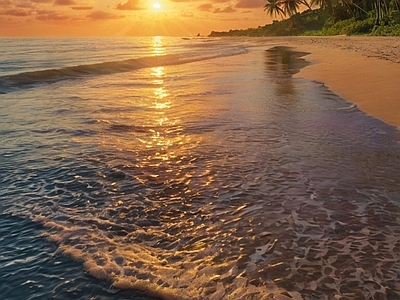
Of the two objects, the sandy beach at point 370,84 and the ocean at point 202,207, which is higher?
the sandy beach at point 370,84

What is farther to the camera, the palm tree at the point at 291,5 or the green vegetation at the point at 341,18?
the palm tree at the point at 291,5

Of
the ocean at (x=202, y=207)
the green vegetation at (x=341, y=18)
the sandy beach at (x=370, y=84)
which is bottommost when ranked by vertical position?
the ocean at (x=202, y=207)

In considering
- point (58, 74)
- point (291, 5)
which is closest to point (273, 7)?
point (291, 5)

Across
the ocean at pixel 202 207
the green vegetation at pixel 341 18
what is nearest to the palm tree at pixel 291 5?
the green vegetation at pixel 341 18

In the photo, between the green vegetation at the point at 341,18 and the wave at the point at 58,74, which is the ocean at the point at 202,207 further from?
the green vegetation at the point at 341,18

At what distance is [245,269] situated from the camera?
3.26 meters

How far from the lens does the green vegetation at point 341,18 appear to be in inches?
2018

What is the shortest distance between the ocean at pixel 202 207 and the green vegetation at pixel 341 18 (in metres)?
44.6

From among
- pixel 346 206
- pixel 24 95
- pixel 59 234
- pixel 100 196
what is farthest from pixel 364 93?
pixel 24 95

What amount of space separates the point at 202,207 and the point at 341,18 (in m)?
71.2

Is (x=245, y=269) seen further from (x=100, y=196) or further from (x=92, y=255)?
(x=100, y=196)

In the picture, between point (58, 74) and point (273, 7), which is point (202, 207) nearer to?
point (58, 74)

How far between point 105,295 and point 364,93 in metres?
9.67

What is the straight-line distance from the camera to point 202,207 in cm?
441
